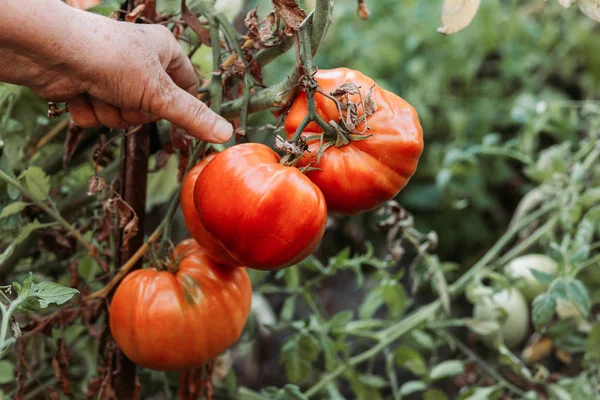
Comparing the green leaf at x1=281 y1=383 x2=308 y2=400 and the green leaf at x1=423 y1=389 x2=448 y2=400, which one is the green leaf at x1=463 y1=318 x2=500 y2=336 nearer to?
the green leaf at x1=423 y1=389 x2=448 y2=400

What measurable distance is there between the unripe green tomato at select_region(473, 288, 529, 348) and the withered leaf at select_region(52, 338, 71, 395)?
2.60 feet

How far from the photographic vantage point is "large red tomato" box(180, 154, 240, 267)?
0.74 m

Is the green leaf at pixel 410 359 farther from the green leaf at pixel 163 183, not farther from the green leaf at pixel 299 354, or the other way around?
the green leaf at pixel 163 183

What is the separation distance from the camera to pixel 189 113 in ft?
2.43

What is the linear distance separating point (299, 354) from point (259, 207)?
21.3 inches

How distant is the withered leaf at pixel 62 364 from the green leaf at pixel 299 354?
355 millimetres

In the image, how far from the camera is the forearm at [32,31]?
66cm

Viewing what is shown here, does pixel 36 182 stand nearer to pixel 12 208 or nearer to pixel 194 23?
pixel 12 208

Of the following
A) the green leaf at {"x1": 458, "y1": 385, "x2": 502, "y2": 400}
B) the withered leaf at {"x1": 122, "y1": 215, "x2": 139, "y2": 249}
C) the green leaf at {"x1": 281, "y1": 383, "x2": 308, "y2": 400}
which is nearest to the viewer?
the withered leaf at {"x1": 122, "y1": 215, "x2": 139, "y2": 249}

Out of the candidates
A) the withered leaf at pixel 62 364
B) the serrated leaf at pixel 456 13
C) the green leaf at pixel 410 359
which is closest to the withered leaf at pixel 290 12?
the serrated leaf at pixel 456 13

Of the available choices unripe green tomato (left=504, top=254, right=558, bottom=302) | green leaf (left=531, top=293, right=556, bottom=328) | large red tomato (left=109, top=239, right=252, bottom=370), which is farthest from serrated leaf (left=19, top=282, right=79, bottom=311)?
unripe green tomato (left=504, top=254, right=558, bottom=302)

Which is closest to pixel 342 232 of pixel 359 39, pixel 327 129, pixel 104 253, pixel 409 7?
pixel 359 39

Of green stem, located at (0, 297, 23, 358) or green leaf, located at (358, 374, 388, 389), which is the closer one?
green stem, located at (0, 297, 23, 358)

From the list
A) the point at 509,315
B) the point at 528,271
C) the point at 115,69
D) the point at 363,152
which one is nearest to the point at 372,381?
the point at 509,315
